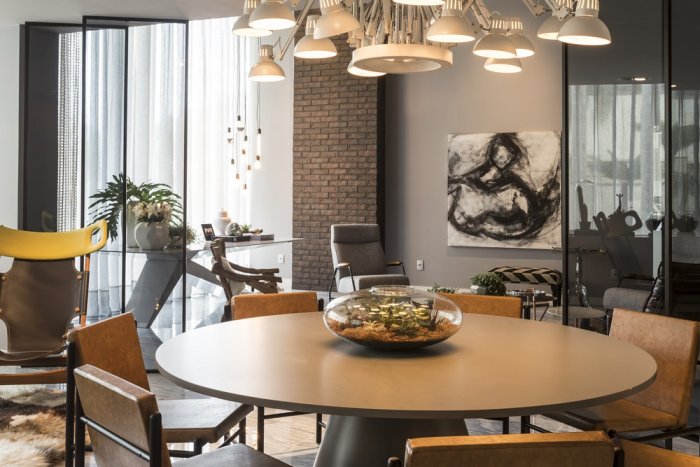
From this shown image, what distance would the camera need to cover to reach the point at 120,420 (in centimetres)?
162

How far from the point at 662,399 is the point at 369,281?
482 centimetres

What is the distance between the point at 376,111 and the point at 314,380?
7060 millimetres

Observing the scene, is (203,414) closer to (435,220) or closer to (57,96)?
(57,96)

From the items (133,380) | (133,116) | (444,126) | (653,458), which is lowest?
(653,458)

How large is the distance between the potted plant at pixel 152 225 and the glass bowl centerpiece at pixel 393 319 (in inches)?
117

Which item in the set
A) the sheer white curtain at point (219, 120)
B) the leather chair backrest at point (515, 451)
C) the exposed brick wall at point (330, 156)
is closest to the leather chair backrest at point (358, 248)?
the exposed brick wall at point (330, 156)

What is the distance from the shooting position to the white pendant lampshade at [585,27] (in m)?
2.41

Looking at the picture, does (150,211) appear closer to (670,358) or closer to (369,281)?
(369,281)

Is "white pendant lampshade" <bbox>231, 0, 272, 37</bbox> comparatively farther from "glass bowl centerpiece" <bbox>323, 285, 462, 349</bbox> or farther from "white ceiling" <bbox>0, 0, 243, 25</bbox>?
"white ceiling" <bbox>0, 0, 243, 25</bbox>

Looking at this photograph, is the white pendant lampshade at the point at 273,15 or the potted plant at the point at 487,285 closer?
the white pendant lampshade at the point at 273,15

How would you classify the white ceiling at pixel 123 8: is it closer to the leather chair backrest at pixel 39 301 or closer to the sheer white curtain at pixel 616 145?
the leather chair backrest at pixel 39 301

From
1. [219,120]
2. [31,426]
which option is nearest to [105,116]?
[31,426]

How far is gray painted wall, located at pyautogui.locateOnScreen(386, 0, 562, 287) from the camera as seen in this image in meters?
8.10

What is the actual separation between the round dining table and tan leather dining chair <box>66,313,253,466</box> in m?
0.25
